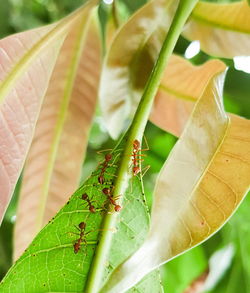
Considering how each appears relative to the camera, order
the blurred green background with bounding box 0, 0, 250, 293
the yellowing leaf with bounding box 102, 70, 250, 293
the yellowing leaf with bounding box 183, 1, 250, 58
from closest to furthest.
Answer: the yellowing leaf with bounding box 102, 70, 250, 293 < the yellowing leaf with bounding box 183, 1, 250, 58 < the blurred green background with bounding box 0, 0, 250, 293

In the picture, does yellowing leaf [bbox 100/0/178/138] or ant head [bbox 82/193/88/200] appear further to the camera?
yellowing leaf [bbox 100/0/178/138]

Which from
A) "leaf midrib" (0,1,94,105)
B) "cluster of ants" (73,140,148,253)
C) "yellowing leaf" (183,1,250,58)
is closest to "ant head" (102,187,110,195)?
"cluster of ants" (73,140,148,253)

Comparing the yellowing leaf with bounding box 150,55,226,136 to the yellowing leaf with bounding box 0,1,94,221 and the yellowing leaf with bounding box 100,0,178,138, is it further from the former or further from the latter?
the yellowing leaf with bounding box 0,1,94,221

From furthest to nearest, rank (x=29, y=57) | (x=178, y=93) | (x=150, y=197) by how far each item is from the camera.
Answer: (x=150, y=197), (x=178, y=93), (x=29, y=57)

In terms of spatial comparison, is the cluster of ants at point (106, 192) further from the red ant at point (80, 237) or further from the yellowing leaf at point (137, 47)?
the yellowing leaf at point (137, 47)

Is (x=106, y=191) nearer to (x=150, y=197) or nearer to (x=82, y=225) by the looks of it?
(x=82, y=225)

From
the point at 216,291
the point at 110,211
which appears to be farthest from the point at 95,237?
the point at 216,291

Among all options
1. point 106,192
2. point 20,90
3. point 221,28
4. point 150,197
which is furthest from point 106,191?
point 150,197
